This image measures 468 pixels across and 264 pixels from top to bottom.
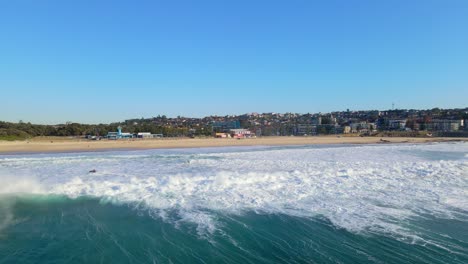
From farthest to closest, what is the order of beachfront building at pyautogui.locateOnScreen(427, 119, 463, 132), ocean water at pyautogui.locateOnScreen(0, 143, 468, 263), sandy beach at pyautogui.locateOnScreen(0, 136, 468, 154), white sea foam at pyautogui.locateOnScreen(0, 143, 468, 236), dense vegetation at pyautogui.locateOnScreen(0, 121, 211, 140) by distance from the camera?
beachfront building at pyautogui.locateOnScreen(427, 119, 463, 132), dense vegetation at pyautogui.locateOnScreen(0, 121, 211, 140), sandy beach at pyautogui.locateOnScreen(0, 136, 468, 154), white sea foam at pyautogui.locateOnScreen(0, 143, 468, 236), ocean water at pyautogui.locateOnScreen(0, 143, 468, 263)

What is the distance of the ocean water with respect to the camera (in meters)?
6.95

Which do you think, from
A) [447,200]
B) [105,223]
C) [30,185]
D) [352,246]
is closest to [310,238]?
[352,246]

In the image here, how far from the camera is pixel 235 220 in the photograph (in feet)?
29.9

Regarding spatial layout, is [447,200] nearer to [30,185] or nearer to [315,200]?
[315,200]

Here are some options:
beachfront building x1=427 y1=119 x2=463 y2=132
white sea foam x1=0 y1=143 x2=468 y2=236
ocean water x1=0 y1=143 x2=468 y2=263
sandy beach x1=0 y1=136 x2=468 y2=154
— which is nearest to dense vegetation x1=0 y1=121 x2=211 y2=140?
sandy beach x1=0 y1=136 x2=468 y2=154

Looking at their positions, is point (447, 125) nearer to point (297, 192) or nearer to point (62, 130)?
point (62, 130)

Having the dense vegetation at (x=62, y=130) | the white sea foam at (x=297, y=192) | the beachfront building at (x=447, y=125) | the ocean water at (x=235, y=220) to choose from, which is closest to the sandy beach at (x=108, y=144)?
the dense vegetation at (x=62, y=130)

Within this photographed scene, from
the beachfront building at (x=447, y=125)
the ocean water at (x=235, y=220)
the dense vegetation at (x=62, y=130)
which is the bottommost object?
the ocean water at (x=235, y=220)

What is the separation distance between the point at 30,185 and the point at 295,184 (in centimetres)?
1025

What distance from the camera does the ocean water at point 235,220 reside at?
6949mm

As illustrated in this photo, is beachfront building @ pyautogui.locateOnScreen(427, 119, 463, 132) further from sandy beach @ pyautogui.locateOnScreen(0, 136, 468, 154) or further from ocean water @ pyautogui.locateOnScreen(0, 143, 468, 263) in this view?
ocean water @ pyautogui.locateOnScreen(0, 143, 468, 263)

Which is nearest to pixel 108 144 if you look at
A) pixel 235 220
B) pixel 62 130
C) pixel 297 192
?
pixel 62 130

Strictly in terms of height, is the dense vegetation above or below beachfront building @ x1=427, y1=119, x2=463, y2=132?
above

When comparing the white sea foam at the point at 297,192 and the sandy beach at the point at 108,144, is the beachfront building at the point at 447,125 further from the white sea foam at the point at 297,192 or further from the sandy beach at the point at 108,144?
the white sea foam at the point at 297,192
